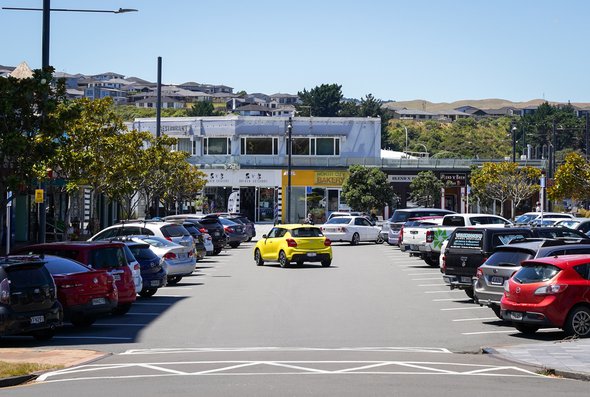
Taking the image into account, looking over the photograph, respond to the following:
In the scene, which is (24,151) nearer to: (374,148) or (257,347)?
(257,347)

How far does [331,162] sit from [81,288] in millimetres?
66085

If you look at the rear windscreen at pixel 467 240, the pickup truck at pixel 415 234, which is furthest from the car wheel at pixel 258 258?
the rear windscreen at pixel 467 240

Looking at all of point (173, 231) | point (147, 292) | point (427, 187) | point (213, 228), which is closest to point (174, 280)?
point (173, 231)

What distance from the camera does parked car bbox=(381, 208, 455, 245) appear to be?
48.8 m

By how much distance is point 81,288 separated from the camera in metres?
20.2

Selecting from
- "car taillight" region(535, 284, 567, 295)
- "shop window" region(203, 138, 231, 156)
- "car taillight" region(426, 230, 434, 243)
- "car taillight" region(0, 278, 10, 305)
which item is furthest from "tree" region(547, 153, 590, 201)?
"shop window" region(203, 138, 231, 156)

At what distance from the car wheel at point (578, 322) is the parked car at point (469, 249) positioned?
5393 mm

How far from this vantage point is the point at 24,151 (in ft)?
79.3

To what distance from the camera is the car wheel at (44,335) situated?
1922 centimetres

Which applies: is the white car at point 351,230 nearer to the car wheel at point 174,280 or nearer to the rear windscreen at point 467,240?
the car wheel at point 174,280

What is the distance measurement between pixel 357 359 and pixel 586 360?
3634mm

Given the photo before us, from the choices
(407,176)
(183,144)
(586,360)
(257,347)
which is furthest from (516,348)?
(183,144)

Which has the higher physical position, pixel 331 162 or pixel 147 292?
pixel 331 162

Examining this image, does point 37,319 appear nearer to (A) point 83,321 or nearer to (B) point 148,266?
(A) point 83,321
